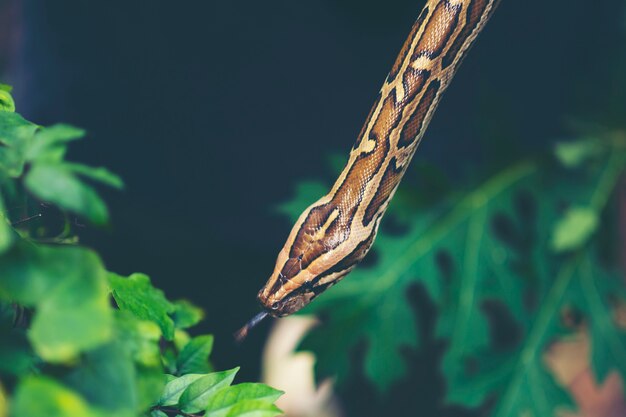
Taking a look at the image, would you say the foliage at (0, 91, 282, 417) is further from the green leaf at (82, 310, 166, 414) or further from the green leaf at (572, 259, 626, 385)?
the green leaf at (572, 259, 626, 385)

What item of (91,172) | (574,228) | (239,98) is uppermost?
(239,98)

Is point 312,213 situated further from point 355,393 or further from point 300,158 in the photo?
point 355,393

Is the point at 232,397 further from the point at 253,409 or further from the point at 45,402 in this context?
the point at 45,402

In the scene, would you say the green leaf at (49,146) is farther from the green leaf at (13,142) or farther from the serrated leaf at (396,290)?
the serrated leaf at (396,290)

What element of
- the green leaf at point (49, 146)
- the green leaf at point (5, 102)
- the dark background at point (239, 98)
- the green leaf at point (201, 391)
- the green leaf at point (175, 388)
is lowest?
the green leaf at point (201, 391)

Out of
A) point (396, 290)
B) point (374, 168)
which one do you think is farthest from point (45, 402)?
point (396, 290)

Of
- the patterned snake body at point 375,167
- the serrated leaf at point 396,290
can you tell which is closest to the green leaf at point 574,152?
the serrated leaf at point 396,290

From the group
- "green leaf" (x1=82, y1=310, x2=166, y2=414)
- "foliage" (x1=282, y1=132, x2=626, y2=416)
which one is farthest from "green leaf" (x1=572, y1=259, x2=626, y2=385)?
"green leaf" (x1=82, y1=310, x2=166, y2=414)

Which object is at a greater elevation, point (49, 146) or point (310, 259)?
A: point (310, 259)
